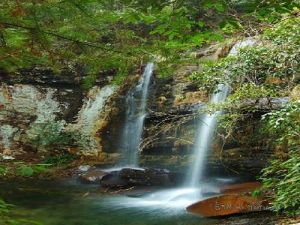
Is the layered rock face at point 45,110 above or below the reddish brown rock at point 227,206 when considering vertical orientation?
above

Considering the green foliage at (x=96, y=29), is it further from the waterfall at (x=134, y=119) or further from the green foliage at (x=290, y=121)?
the waterfall at (x=134, y=119)

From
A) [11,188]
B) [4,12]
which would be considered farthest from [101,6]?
[11,188]

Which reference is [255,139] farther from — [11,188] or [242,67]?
[11,188]

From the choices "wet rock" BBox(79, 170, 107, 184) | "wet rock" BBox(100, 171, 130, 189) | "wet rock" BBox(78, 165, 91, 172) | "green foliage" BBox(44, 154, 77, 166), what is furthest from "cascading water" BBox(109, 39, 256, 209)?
"green foliage" BBox(44, 154, 77, 166)

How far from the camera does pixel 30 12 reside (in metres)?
2.78

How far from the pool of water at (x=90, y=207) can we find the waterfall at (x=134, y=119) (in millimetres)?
2350

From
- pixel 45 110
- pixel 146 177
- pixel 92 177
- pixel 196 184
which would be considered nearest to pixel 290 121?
pixel 196 184

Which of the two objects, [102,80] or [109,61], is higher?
[102,80]

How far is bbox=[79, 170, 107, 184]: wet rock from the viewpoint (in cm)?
1064

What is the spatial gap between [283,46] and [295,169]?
114 inches

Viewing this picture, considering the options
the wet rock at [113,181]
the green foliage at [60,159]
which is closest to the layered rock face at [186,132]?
the wet rock at [113,181]

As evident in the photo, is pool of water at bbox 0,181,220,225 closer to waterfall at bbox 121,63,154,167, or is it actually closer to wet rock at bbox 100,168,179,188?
wet rock at bbox 100,168,179,188

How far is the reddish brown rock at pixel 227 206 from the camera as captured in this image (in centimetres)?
666

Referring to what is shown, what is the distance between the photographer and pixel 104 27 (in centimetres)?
347
